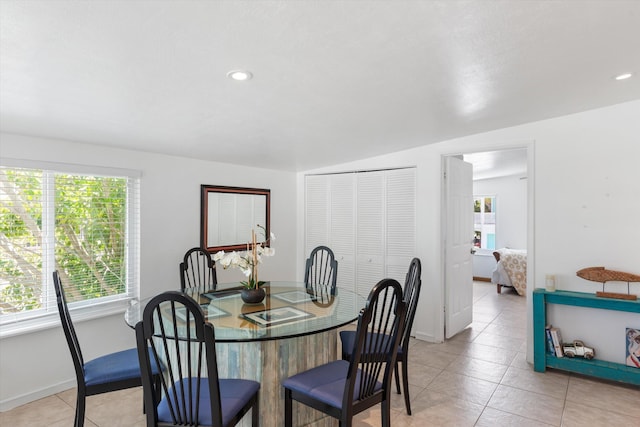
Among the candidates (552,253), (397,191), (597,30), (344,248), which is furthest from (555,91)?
(344,248)

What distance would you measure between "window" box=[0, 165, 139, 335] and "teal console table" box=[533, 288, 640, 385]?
373 centimetres

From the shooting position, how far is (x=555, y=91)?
8.75ft

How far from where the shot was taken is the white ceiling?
59.2 inches

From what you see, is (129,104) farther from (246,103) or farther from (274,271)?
(274,271)

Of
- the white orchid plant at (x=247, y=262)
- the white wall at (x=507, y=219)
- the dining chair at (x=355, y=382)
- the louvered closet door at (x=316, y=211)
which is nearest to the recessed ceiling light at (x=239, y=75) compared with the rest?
the white orchid plant at (x=247, y=262)

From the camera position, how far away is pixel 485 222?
8195 millimetres

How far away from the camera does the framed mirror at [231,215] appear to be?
13.0ft

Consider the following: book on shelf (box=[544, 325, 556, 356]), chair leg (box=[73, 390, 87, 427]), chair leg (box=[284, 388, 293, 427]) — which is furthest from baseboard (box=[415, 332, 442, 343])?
chair leg (box=[73, 390, 87, 427])

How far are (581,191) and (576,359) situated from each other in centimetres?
148

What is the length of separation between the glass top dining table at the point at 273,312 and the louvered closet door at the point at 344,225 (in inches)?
59.5

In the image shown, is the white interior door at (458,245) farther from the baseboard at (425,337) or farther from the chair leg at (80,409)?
the chair leg at (80,409)

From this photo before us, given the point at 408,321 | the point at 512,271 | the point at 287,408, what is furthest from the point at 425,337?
the point at 512,271

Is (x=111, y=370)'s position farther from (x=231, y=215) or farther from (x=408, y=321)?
(x=231, y=215)

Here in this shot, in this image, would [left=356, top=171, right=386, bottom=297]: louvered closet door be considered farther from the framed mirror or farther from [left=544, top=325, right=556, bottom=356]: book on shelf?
[left=544, top=325, right=556, bottom=356]: book on shelf
